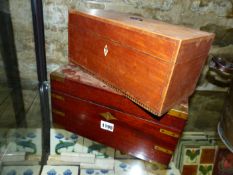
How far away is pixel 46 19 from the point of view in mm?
1312

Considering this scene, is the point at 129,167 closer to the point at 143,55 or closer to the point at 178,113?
the point at 178,113

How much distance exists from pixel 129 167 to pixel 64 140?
49 cm

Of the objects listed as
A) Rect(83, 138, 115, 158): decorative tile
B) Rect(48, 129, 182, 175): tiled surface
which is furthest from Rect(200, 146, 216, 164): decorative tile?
Rect(83, 138, 115, 158): decorative tile

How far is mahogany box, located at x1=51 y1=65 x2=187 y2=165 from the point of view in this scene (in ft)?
3.14

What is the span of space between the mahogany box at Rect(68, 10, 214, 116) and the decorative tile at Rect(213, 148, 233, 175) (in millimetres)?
1008

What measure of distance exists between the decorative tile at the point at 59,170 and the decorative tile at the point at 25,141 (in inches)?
4.6

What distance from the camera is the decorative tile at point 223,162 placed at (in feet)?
5.70

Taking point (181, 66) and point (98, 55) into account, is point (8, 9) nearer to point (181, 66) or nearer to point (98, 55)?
point (98, 55)

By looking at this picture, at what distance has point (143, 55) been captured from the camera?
0.81 m

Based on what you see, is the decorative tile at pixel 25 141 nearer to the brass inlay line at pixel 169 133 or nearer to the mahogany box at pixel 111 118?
the mahogany box at pixel 111 118

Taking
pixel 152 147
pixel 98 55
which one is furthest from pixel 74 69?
pixel 152 147

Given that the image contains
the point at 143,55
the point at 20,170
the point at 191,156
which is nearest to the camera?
the point at 143,55

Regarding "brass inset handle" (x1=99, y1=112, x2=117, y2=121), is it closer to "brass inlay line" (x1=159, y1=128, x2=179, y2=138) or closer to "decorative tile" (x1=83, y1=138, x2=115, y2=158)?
"brass inlay line" (x1=159, y1=128, x2=179, y2=138)

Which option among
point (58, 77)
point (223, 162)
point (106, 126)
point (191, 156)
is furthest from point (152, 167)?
point (58, 77)
